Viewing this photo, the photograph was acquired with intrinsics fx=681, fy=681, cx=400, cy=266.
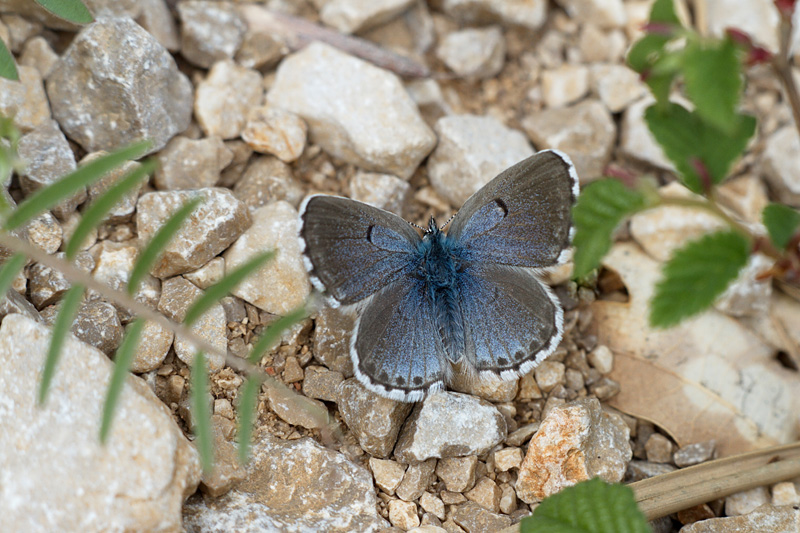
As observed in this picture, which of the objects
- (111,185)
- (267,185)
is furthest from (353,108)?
(111,185)

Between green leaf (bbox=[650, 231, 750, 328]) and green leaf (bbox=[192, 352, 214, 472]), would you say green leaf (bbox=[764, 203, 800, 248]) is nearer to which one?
green leaf (bbox=[650, 231, 750, 328])

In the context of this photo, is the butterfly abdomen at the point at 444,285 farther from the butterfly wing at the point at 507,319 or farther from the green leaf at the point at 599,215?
the green leaf at the point at 599,215

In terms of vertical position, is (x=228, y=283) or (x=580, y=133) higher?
(x=228, y=283)

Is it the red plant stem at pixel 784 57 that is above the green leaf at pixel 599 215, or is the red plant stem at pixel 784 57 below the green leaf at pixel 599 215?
above

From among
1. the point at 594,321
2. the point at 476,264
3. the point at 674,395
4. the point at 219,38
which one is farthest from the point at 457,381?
the point at 219,38

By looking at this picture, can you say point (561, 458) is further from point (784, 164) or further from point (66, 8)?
point (66, 8)

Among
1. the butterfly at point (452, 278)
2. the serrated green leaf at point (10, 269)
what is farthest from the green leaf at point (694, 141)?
the serrated green leaf at point (10, 269)

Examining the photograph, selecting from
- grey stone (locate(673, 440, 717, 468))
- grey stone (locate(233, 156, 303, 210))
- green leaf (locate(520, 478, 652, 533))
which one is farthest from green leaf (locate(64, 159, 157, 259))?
grey stone (locate(673, 440, 717, 468))
